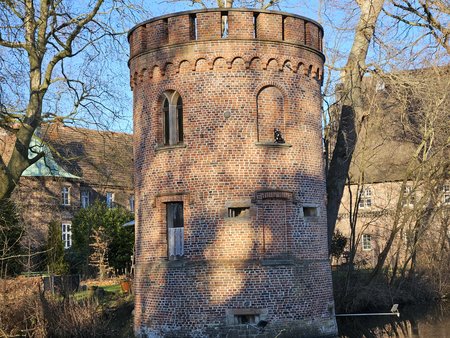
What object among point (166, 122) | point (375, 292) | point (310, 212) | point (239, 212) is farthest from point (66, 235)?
point (239, 212)

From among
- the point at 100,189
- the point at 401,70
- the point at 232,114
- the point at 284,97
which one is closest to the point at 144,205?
the point at 232,114

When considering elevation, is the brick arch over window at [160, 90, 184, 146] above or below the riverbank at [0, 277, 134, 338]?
above

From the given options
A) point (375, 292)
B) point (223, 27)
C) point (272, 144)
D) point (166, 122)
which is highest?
point (223, 27)

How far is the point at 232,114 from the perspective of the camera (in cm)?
1794

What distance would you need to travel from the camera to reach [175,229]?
726 inches

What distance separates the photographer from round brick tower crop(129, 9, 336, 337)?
17.5 m

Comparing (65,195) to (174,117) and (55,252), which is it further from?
(174,117)

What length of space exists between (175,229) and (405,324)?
32.0ft

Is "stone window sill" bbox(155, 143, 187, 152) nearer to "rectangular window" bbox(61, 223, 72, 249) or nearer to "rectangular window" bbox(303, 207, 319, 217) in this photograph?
"rectangular window" bbox(303, 207, 319, 217)

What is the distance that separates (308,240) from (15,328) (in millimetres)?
8722

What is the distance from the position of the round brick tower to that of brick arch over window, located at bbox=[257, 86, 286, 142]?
0.11 ft

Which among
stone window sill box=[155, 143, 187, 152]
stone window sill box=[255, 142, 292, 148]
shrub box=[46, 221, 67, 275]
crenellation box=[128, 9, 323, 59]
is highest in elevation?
crenellation box=[128, 9, 323, 59]

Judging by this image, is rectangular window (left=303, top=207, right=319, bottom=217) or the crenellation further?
rectangular window (left=303, top=207, right=319, bottom=217)

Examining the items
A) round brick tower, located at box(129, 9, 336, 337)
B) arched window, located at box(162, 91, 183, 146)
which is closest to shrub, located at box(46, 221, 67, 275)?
round brick tower, located at box(129, 9, 336, 337)
